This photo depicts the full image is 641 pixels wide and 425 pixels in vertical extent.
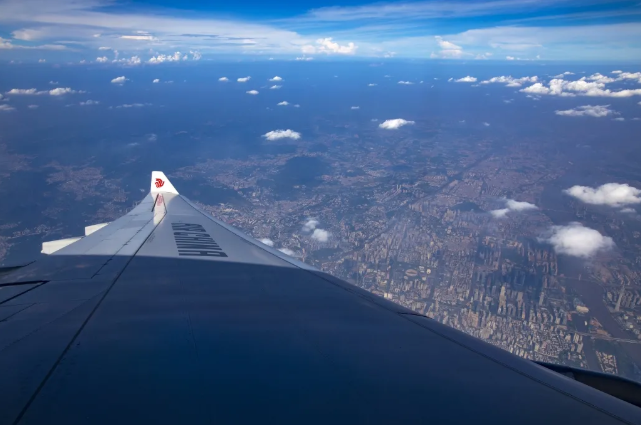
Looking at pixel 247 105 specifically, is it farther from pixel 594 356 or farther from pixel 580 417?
pixel 580 417

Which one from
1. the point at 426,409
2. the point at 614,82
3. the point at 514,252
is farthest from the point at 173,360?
the point at 614,82

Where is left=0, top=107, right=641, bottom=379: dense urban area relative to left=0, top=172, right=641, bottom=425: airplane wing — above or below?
below

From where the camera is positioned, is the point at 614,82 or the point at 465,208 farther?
the point at 614,82

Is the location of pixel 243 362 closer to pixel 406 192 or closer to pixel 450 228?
pixel 450 228

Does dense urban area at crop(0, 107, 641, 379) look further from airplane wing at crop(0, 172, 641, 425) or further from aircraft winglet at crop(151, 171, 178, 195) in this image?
airplane wing at crop(0, 172, 641, 425)

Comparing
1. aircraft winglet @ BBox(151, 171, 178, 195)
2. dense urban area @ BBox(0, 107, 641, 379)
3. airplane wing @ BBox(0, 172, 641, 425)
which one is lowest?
dense urban area @ BBox(0, 107, 641, 379)

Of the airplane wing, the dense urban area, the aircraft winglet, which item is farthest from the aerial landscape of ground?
the airplane wing
